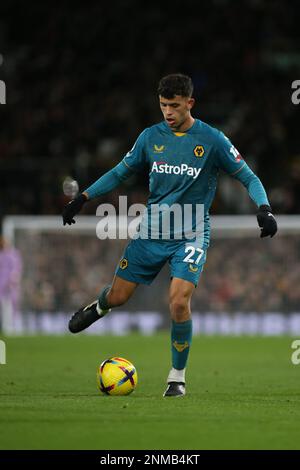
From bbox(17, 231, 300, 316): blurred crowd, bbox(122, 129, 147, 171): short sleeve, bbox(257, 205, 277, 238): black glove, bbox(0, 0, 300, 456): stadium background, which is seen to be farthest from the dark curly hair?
bbox(17, 231, 300, 316): blurred crowd

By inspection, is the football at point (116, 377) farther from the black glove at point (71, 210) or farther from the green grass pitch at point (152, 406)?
the black glove at point (71, 210)

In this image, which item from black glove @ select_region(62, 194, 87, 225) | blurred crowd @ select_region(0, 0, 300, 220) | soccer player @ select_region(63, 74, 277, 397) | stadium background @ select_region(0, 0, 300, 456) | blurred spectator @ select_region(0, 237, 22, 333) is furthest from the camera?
blurred crowd @ select_region(0, 0, 300, 220)

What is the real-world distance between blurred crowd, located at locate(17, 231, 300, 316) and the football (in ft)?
39.7

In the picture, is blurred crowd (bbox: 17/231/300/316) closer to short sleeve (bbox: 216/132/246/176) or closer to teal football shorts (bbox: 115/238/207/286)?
teal football shorts (bbox: 115/238/207/286)

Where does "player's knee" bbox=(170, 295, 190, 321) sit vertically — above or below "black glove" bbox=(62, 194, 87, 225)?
below

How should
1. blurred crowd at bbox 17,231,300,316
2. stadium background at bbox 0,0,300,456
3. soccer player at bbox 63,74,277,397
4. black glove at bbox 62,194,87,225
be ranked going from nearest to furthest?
soccer player at bbox 63,74,277,397 → black glove at bbox 62,194,87,225 → stadium background at bbox 0,0,300,456 → blurred crowd at bbox 17,231,300,316

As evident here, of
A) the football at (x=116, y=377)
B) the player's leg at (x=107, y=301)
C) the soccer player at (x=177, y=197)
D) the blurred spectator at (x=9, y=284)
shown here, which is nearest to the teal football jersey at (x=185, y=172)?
the soccer player at (x=177, y=197)

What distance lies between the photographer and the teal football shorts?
8.27 metres

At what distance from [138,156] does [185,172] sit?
1.54ft

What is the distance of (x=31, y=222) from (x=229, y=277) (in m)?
4.05

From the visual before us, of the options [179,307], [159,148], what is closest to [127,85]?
[159,148]

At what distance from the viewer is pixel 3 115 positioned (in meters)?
23.9

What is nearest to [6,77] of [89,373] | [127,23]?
[127,23]

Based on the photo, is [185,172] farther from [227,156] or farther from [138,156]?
[138,156]
